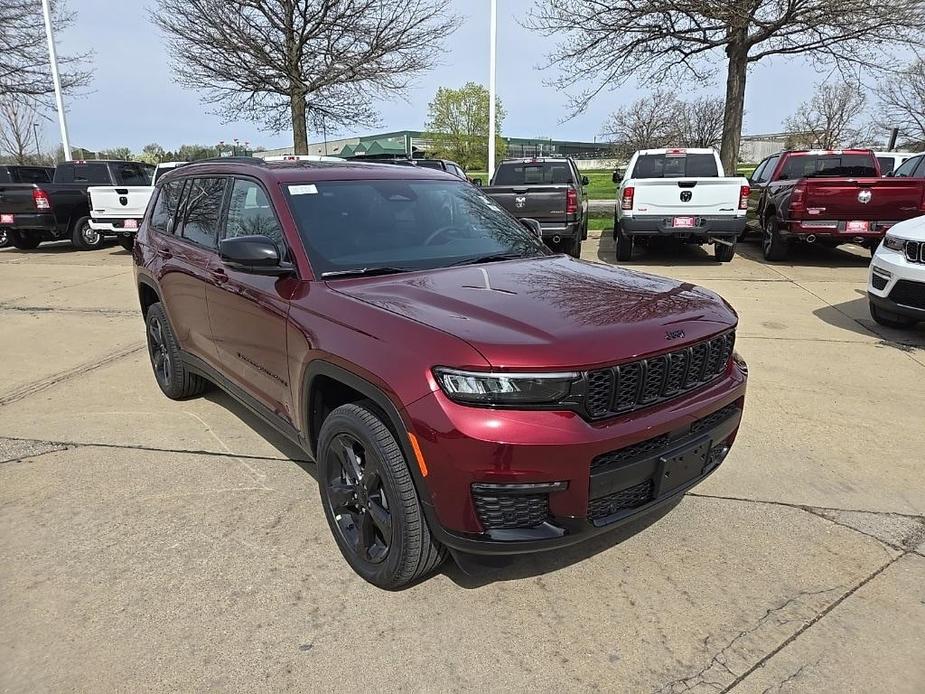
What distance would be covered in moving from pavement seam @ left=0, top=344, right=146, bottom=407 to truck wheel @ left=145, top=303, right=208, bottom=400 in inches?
38.2

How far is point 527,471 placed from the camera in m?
2.14

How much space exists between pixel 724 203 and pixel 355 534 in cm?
878

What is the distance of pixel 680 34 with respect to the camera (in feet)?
52.8

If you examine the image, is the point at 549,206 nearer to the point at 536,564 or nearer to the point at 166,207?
the point at 166,207

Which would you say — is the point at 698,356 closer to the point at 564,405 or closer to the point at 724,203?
the point at 564,405

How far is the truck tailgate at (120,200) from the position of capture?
13.1 metres

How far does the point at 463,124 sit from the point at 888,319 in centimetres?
5309

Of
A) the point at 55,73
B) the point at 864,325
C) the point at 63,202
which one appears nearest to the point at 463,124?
the point at 55,73

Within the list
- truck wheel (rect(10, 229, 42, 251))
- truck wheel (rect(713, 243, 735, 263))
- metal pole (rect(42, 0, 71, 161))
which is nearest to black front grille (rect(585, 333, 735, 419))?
truck wheel (rect(713, 243, 735, 263))

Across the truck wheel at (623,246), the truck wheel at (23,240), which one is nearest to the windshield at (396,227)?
the truck wheel at (623,246)

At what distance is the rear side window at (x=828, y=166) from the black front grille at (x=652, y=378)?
32.4 feet

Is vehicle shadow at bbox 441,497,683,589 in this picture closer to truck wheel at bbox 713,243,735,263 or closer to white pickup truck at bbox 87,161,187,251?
truck wheel at bbox 713,243,735,263

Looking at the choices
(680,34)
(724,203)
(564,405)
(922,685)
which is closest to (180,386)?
(564,405)

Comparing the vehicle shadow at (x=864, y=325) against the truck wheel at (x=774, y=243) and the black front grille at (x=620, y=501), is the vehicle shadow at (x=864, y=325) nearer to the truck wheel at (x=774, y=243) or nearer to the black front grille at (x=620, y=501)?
the truck wheel at (x=774, y=243)
